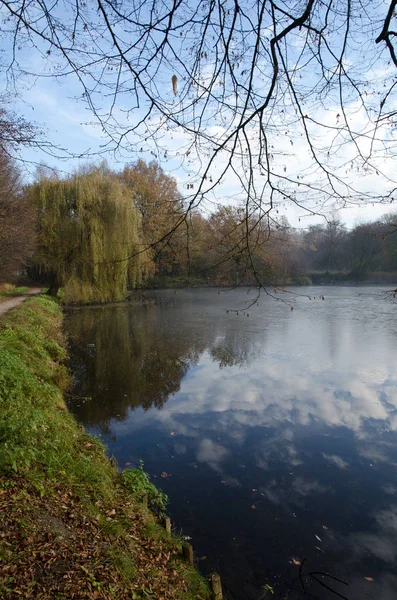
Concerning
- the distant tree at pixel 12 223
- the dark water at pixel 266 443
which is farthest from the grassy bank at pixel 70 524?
the distant tree at pixel 12 223

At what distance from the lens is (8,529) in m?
2.69

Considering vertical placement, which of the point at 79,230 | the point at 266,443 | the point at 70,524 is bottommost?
the point at 266,443

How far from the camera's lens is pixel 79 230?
1992 cm

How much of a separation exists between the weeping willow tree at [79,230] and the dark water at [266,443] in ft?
23.3

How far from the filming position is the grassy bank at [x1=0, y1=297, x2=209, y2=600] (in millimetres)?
2451

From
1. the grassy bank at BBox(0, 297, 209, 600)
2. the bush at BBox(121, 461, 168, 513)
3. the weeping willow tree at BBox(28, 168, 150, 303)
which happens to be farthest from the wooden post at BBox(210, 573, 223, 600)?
the weeping willow tree at BBox(28, 168, 150, 303)

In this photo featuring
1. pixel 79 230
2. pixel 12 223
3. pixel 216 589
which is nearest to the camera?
pixel 216 589

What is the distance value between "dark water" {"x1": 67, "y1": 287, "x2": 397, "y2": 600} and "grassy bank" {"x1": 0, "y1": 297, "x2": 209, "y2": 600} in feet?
2.07

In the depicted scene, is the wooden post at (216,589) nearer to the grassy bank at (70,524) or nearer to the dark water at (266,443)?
the grassy bank at (70,524)

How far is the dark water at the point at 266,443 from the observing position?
3.72m

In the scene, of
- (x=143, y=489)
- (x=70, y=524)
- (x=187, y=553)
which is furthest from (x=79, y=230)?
(x=187, y=553)

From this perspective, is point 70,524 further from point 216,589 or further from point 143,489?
point 143,489

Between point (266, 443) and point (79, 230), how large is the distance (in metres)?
16.7

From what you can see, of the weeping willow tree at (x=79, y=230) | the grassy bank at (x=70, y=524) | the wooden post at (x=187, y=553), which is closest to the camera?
the grassy bank at (x=70, y=524)
